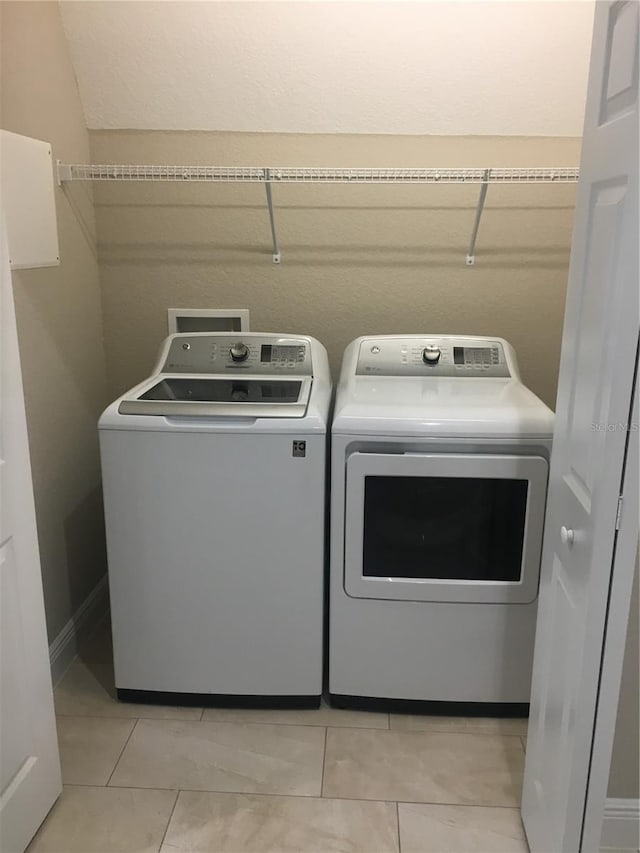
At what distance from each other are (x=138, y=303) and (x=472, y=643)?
5.68ft

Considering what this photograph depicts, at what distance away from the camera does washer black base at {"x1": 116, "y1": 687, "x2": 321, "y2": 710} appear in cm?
216

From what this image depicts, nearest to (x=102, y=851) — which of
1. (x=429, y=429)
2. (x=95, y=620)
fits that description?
(x=95, y=620)

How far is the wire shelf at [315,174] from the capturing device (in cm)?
222

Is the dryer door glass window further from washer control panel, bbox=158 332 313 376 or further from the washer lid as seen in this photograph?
washer control panel, bbox=158 332 313 376

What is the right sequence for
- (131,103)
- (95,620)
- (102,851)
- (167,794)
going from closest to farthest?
(102,851) < (167,794) < (131,103) < (95,620)

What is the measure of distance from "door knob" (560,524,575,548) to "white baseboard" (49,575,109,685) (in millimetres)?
1572

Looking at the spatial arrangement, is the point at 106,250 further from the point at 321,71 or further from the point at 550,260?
the point at 550,260

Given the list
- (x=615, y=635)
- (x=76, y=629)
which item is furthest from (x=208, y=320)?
(x=615, y=635)

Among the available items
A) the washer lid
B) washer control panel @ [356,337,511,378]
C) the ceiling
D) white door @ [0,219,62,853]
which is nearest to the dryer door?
the washer lid

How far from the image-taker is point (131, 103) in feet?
7.98

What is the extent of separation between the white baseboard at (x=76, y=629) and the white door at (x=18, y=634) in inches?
18.7

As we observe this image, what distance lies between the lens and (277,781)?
188 centimetres

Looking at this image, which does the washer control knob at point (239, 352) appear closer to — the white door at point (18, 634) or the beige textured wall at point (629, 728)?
the white door at point (18, 634)

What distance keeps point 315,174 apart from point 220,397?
34.0 inches
